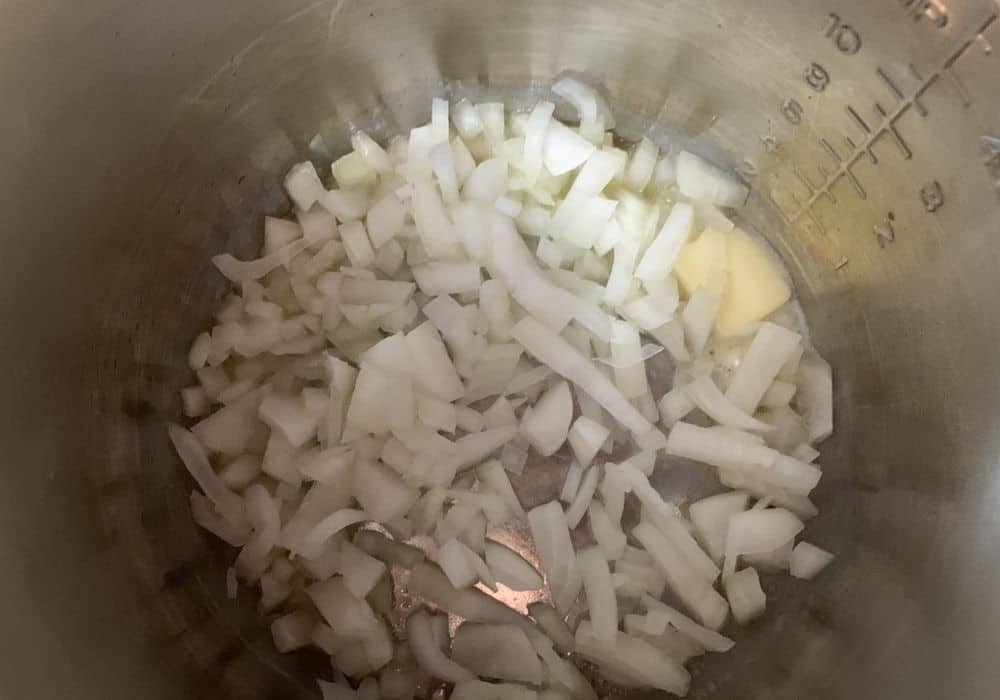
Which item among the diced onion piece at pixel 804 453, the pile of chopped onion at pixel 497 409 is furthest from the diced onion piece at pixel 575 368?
the diced onion piece at pixel 804 453

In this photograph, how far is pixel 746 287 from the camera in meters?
1.19

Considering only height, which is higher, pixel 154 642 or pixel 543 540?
pixel 154 642

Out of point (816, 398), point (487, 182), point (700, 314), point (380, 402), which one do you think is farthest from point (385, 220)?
point (816, 398)

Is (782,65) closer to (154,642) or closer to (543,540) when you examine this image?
(543,540)

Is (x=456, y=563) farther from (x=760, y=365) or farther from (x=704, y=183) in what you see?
(x=704, y=183)

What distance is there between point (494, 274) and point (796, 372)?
1.61ft

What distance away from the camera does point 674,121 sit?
1229 mm

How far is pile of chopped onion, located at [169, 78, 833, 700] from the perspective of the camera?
1066mm

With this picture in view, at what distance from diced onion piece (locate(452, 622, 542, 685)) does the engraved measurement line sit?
0.75 m

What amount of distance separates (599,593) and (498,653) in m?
0.16

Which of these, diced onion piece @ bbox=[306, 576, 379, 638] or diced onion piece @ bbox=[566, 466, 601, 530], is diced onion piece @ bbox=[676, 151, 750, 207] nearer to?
diced onion piece @ bbox=[566, 466, 601, 530]

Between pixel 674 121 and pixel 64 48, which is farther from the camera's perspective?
pixel 674 121

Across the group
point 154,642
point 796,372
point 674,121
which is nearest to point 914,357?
point 796,372

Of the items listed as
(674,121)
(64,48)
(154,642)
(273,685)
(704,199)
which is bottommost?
→ (273,685)
